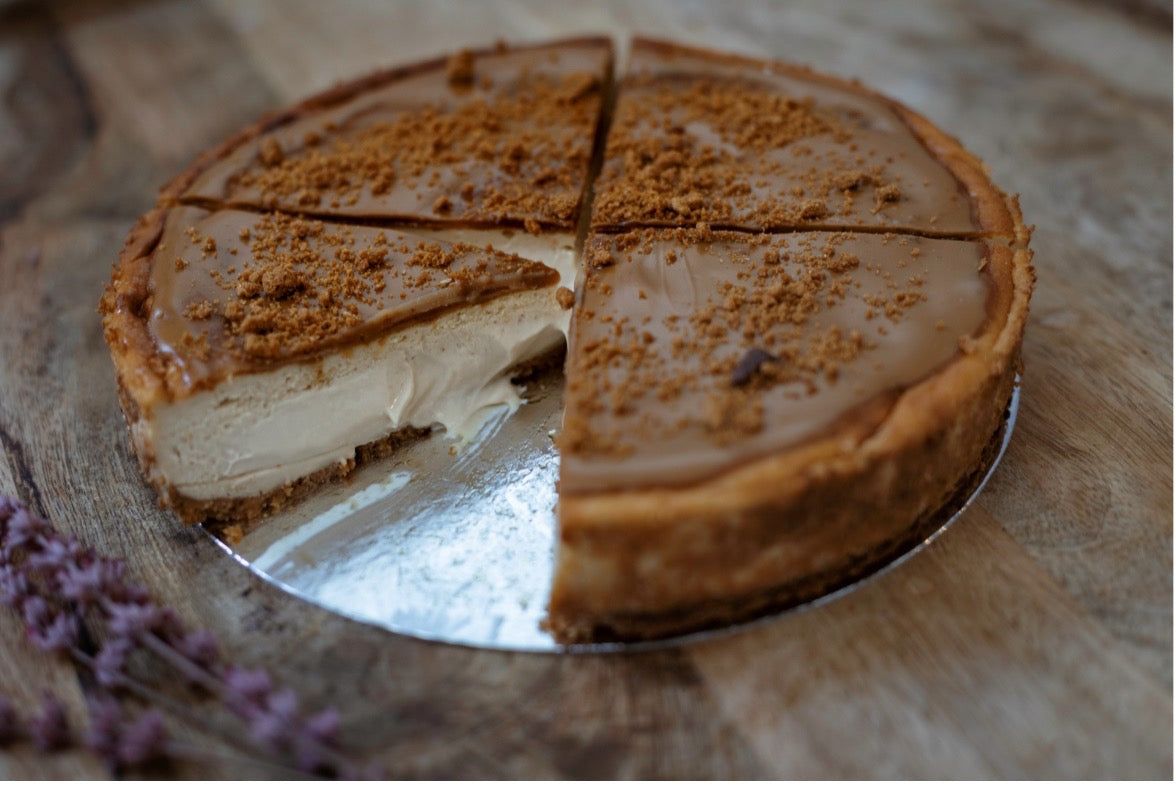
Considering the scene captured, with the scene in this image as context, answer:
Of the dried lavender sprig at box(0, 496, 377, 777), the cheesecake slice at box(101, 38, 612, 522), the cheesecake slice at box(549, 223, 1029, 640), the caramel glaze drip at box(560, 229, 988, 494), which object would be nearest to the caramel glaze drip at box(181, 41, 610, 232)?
the cheesecake slice at box(101, 38, 612, 522)

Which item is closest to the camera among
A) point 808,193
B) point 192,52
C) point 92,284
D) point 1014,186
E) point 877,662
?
point 877,662

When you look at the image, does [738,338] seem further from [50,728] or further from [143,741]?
[50,728]

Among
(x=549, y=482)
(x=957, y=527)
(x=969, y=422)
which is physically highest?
(x=969, y=422)

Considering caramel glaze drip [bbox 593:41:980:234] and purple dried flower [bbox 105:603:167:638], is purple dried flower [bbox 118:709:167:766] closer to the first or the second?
purple dried flower [bbox 105:603:167:638]

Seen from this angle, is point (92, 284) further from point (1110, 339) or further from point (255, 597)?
point (1110, 339)

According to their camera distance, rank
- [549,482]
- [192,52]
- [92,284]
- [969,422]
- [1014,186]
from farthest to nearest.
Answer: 1. [192,52]
2. [1014,186]
3. [92,284]
4. [549,482]
5. [969,422]

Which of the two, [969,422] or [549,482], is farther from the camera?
[549,482]

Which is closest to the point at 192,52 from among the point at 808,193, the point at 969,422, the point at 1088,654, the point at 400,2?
the point at 400,2
